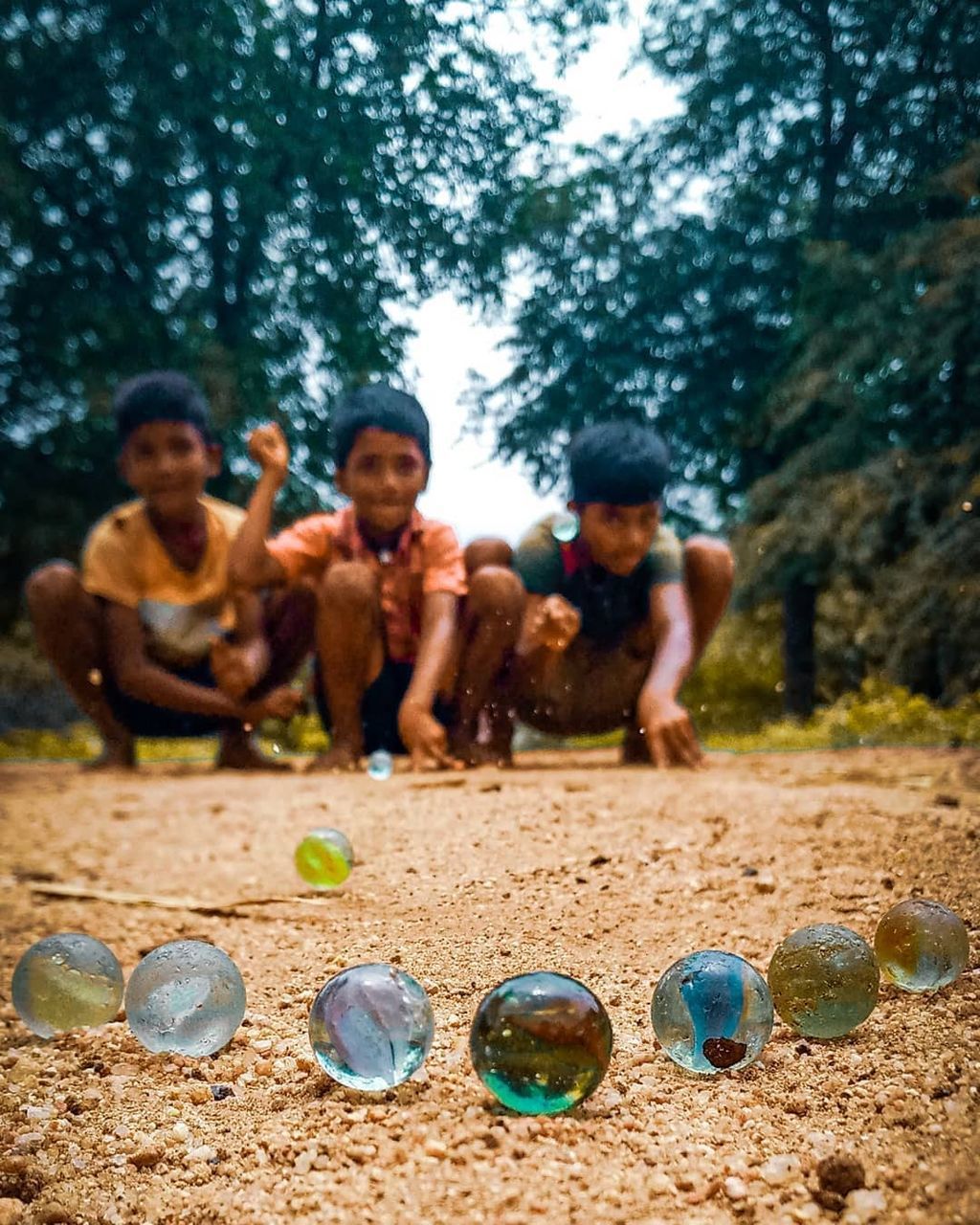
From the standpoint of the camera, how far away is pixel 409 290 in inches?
62.5

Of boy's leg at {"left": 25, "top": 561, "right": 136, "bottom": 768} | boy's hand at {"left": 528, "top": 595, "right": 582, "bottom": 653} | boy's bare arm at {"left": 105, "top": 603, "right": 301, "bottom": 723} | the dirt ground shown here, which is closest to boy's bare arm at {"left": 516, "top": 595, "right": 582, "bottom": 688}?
boy's hand at {"left": 528, "top": 595, "right": 582, "bottom": 653}

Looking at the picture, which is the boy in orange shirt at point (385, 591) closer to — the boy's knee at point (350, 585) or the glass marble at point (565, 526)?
the boy's knee at point (350, 585)

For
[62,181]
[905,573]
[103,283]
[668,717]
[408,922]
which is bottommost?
[408,922]

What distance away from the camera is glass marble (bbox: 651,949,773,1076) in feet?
3.14

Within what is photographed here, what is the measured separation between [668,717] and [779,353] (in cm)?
92

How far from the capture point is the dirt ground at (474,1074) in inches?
32.9

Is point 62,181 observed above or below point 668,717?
above

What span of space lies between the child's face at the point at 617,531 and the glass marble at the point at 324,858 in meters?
0.68

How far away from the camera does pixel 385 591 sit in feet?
6.61

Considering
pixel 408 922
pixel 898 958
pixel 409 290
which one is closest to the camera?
pixel 898 958

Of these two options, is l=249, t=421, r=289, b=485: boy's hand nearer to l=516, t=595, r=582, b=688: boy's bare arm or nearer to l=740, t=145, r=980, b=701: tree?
l=516, t=595, r=582, b=688: boy's bare arm

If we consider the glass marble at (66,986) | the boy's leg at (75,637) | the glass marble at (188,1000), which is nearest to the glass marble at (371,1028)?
the glass marble at (188,1000)

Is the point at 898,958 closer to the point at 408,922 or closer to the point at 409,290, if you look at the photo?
the point at 408,922

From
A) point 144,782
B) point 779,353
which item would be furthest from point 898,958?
point 144,782
